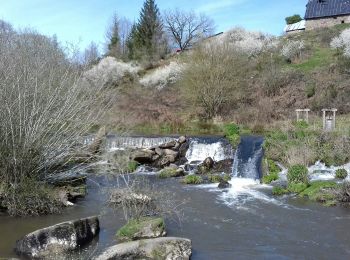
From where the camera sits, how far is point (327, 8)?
58.3m

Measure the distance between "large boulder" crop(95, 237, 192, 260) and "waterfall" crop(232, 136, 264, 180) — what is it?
426 inches

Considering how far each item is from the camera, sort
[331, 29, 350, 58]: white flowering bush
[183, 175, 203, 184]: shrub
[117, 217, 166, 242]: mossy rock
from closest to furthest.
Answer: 1. [117, 217, 166, 242]: mossy rock
2. [183, 175, 203, 184]: shrub
3. [331, 29, 350, 58]: white flowering bush

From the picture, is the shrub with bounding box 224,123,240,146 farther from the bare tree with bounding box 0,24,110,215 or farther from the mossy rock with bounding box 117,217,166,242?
the mossy rock with bounding box 117,217,166,242

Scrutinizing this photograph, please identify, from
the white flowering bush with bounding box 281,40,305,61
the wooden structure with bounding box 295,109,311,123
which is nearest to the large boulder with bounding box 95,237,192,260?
the wooden structure with bounding box 295,109,311,123

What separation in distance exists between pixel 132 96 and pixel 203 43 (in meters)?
9.18

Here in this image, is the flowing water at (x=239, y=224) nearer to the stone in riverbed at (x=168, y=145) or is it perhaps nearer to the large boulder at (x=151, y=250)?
the large boulder at (x=151, y=250)

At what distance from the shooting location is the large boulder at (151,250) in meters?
10.5

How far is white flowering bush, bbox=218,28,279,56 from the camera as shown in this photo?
154 feet

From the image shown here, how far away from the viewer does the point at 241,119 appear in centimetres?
3241

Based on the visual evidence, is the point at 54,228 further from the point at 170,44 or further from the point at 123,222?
the point at 170,44

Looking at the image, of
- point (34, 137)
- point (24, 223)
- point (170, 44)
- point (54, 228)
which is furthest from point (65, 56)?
point (170, 44)

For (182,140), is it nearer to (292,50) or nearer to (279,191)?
(279,191)

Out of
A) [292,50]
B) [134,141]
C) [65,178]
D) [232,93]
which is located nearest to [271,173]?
[65,178]

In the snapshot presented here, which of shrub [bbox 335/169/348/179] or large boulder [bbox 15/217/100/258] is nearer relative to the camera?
large boulder [bbox 15/217/100/258]
